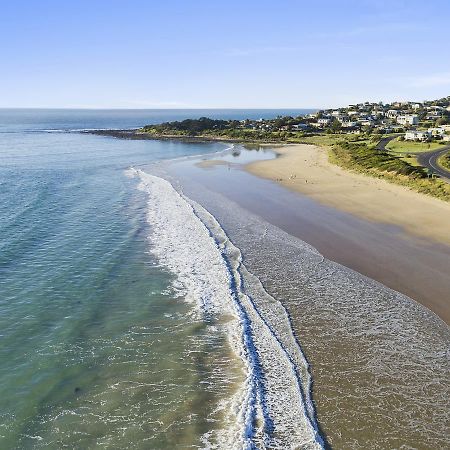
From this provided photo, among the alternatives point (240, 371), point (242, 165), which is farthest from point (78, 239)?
point (242, 165)

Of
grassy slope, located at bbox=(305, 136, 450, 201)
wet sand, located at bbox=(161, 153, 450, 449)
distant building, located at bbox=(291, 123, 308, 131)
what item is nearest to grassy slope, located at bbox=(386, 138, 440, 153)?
grassy slope, located at bbox=(305, 136, 450, 201)

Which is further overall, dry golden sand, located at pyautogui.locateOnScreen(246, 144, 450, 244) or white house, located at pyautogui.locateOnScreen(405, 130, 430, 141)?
white house, located at pyautogui.locateOnScreen(405, 130, 430, 141)

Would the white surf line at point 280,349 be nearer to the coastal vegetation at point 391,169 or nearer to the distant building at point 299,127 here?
the coastal vegetation at point 391,169

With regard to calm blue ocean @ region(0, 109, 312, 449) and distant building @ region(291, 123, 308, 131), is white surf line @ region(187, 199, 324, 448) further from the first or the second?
distant building @ region(291, 123, 308, 131)

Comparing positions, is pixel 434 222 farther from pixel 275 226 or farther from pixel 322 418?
pixel 322 418

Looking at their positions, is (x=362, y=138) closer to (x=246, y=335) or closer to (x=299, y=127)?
(x=299, y=127)

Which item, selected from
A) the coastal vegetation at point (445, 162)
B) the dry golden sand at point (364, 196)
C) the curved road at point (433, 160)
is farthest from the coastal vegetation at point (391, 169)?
the coastal vegetation at point (445, 162)

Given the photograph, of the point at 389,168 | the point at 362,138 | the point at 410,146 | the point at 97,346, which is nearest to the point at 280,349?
the point at 97,346
